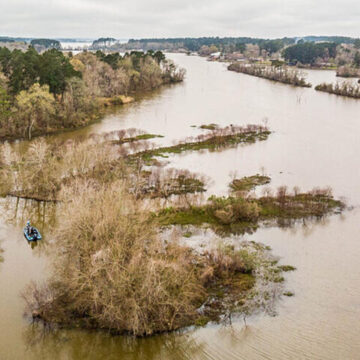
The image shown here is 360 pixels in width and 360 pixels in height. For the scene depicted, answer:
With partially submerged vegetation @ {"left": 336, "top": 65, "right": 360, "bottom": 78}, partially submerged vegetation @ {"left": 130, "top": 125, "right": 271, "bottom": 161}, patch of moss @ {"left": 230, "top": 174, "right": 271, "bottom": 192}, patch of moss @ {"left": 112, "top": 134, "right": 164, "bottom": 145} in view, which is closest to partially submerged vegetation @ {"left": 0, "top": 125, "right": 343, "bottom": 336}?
patch of moss @ {"left": 230, "top": 174, "right": 271, "bottom": 192}

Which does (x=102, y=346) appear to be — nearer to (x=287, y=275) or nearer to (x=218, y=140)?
(x=287, y=275)

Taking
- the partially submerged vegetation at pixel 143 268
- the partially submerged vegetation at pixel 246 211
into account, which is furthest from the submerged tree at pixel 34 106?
the partially submerged vegetation at pixel 246 211

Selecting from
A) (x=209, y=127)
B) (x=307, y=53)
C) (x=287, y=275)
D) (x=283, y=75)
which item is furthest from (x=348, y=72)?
(x=287, y=275)

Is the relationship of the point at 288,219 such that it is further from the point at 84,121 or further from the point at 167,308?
the point at 84,121

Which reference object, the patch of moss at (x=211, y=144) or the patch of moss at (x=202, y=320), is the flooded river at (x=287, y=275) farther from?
the patch of moss at (x=211, y=144)

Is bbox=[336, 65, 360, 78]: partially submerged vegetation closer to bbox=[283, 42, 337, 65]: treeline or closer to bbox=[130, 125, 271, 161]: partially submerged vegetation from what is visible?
bbox=[283, 42, 337, 65]: treeline

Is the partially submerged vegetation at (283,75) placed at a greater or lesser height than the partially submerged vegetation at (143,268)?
greater
